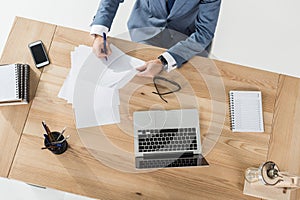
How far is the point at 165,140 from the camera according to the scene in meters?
1.33

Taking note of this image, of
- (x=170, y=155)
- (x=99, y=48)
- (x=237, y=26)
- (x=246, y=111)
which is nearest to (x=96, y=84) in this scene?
(x=99, y=48)

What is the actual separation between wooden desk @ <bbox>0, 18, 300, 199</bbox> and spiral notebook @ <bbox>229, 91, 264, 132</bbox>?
0.07 feet

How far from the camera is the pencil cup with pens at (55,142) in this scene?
1258mm

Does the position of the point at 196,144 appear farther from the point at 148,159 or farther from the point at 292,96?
the point at 292,96

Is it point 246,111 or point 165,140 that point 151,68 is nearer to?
point 165,140

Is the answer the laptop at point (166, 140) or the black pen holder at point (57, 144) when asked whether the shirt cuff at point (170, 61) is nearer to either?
the laptop at point (166, 140)

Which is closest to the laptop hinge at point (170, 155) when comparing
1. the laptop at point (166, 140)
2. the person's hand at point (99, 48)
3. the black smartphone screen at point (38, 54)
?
the laptop at point (166, 140)

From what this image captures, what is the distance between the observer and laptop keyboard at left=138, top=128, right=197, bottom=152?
1.32 meters

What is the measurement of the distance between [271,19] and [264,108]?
0.99 m

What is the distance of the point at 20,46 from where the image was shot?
139 centimetres

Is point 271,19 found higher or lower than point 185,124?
higher

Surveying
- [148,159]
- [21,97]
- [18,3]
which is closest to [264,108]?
[148,159]

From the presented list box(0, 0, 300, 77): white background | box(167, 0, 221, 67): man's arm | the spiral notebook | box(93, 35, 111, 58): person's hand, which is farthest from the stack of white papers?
box(0, 0, 300, 77): white background

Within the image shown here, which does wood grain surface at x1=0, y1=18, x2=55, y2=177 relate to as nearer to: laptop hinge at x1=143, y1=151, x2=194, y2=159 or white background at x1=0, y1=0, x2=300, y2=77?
laptop hinge at x1=143, y1=151, x2=194, y2=159
